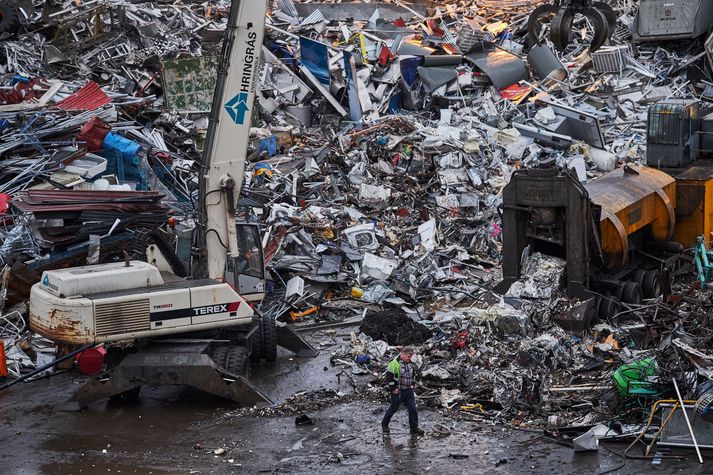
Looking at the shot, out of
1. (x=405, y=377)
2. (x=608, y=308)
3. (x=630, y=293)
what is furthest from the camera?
(x=630, y=293)

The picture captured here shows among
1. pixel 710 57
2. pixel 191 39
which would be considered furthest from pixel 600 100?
pixel 191 39

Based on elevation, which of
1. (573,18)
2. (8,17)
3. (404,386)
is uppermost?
(573,18)

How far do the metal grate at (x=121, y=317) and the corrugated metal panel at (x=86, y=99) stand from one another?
8.97 meters

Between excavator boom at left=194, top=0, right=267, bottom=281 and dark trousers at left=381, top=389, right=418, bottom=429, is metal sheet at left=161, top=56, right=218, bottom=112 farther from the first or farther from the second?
dark trousers at left=381, top=389, right=418, bottom=429

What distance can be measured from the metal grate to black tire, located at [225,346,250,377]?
117 cm

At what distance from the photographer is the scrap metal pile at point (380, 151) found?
45.0ft

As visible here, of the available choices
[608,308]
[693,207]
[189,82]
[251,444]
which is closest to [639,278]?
[608,308]

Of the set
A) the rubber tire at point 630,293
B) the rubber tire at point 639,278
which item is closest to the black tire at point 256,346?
the rubber tire at point 630,293

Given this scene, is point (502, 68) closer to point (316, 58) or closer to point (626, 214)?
point (316, 58)

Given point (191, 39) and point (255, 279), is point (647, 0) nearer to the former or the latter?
point (191, 39)

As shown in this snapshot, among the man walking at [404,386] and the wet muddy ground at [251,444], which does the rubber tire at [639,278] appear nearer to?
the wet muddy ground at [251,444]

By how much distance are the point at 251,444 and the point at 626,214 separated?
23.2 ft

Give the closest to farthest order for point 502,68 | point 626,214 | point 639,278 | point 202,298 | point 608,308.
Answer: point 202,298, point 608,308, point 626,214, point 639,278, point 502,68

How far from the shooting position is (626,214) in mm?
15562
